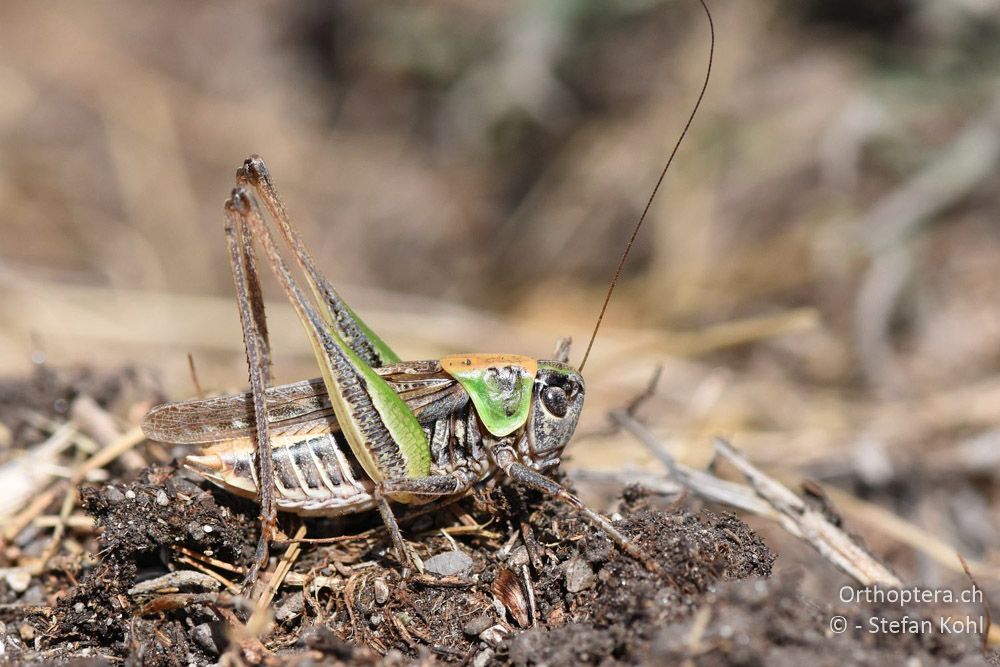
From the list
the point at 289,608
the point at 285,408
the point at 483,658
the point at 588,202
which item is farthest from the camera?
the point at 588,202

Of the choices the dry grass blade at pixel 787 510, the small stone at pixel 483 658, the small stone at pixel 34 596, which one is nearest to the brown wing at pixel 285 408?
the small stone at pixel 34 596

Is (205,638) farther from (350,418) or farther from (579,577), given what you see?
(579,577)

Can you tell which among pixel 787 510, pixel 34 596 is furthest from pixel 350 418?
pixel 787 510

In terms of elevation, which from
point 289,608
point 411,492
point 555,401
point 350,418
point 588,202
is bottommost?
point 289,608

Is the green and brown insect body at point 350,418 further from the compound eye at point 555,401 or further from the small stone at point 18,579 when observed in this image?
the small stone at point 18,579

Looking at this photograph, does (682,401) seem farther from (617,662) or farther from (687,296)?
(617,662)

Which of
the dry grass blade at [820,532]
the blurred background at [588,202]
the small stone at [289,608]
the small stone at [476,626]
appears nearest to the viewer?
the small stone at [476,626]

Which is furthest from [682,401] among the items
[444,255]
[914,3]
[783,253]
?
[914,3]

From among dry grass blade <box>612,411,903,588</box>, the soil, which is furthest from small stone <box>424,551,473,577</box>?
dry grass blade <box>612,411,903,588</box>
